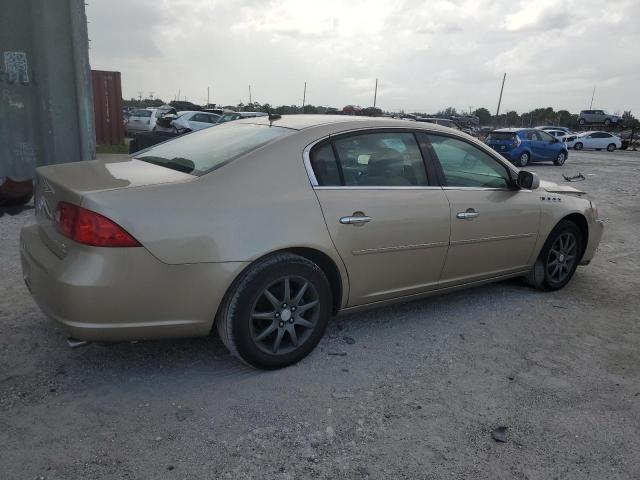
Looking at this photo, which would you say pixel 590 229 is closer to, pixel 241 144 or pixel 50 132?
pixel 241 144

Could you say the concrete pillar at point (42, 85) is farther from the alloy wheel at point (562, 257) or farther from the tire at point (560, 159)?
the tire at point (560, 159)

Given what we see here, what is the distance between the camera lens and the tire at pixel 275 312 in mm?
2934

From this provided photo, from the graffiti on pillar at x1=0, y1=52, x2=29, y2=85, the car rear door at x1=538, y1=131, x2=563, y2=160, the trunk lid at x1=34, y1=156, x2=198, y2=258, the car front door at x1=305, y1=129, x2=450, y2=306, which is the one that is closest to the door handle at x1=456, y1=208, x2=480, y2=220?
the car front door at x1=305, y1=129, x2=450, y2=306

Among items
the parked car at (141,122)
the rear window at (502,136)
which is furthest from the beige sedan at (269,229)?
the parked car at (141,122)

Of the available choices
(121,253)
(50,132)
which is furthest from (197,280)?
(50,132)

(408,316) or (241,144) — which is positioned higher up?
(241,144)

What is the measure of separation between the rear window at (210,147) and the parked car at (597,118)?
51.6 m

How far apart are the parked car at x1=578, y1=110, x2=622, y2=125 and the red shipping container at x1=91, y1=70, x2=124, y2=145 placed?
4438 centimetres

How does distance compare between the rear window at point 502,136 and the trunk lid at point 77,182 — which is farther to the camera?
the rear window at point 502,136

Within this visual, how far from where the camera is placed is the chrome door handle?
3.26m

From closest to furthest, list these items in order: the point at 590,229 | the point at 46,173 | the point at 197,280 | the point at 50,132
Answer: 1. the point at 197,280
2. the point at 46,173
3. the point at 590,229
4. the point at 50,132

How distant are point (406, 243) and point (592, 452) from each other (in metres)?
1.61

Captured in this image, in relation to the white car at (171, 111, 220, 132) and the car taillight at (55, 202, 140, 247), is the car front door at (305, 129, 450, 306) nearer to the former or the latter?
the car taillight at (55, 202, 140, 247)

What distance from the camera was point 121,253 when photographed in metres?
2.58
